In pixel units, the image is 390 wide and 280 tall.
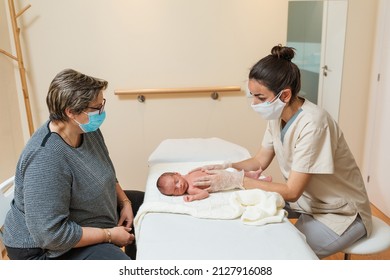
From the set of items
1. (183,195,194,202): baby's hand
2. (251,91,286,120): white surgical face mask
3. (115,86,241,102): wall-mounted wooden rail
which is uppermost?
(251,91,286,120): white surgical face mask

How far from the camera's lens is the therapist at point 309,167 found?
128cm

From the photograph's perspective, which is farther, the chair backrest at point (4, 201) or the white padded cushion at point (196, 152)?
the white padded cushion at point (196, 152)

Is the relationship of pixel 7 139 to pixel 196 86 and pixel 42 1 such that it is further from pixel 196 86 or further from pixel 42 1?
pixel 196 86

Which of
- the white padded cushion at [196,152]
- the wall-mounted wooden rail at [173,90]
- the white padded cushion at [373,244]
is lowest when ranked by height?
the white padded cushion at [373,244]

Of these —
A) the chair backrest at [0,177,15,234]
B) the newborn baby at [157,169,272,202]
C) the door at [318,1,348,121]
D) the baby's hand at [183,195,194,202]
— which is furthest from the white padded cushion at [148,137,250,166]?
the door at [318,1,348,121]

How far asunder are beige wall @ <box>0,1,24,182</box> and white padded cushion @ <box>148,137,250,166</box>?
1.07 m

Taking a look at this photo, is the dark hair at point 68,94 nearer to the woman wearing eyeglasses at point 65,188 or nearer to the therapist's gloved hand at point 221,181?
the woman wearing eyeglasses at point 65,188

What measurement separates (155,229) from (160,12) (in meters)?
1.71

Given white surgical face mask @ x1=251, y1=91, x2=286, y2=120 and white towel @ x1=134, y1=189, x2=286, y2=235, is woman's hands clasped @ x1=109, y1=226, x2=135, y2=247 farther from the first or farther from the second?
white surgical face mask @ x1=251, y1=91, x2=286, y2=120

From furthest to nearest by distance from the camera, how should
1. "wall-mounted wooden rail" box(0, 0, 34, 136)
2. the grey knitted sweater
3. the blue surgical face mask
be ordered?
"wall-mounted wooden rail" box(0, 0, 34, 136) → the blue surgical face mask → the grey knitted sweater

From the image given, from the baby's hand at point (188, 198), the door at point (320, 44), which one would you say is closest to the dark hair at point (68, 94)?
the baby's hand at point (188, 198)

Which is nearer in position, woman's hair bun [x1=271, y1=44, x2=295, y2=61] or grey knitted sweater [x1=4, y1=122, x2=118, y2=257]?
grey knitted sweater [x1=4, y1=122, x2=118, y2=257]

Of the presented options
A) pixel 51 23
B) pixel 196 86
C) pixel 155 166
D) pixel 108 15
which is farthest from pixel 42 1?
pixel 155 166

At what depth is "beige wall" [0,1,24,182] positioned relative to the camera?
2256mm
